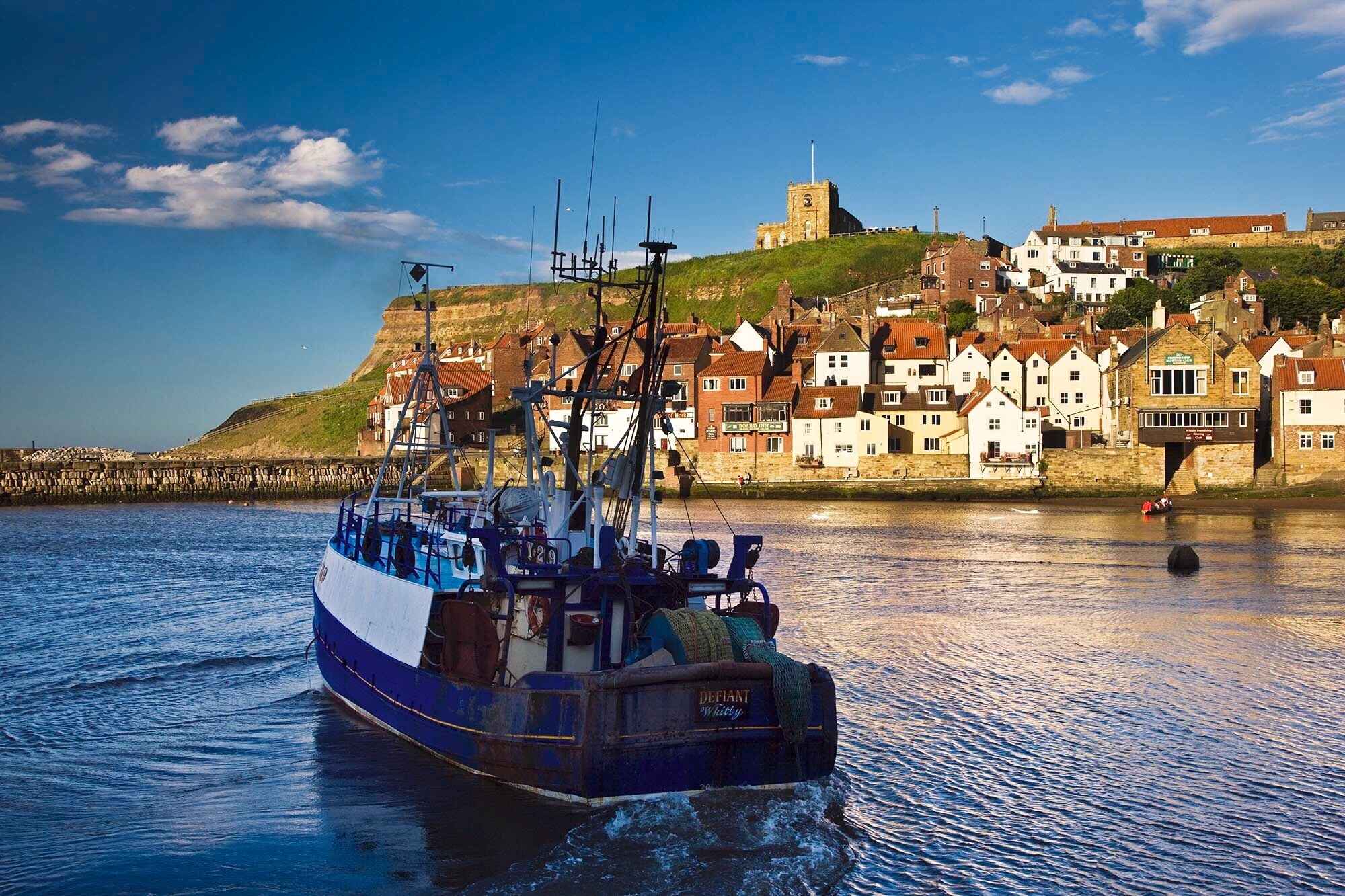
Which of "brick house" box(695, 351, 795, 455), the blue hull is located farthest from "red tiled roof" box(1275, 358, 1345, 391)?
the blue hull

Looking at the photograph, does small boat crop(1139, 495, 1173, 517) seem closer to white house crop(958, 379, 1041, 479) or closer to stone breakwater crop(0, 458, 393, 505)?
white house crop(958, 379, 1041, 479)

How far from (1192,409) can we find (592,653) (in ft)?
200

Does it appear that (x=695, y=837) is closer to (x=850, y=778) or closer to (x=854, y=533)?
(x=850, y=778)

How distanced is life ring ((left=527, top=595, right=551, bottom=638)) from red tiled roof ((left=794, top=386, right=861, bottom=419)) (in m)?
62.5

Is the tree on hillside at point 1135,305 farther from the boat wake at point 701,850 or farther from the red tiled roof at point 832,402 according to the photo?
the boat wake at point 701,850

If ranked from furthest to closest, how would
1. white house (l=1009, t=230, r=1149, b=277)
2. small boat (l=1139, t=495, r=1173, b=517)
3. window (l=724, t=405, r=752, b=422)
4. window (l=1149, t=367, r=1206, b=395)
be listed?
white house (l=1009, t=230, r=1149, b=277)
window (l=724, t=405, r=752, b=422)
window (l=1149, t=367, r=1206, b=395)
small boat (l=1139, t=495, r=1173, b=517)

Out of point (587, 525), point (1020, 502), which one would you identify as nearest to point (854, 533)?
point (1020, 502)

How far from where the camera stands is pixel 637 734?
46.3 ft

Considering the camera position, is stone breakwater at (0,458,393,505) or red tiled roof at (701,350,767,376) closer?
red tiled roof at (701,350,767,376)

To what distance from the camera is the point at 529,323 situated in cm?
14700

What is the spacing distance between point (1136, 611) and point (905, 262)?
364ft

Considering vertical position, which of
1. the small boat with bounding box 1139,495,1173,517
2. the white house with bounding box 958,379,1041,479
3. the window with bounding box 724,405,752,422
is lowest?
the small boat with bounding box 1139,495,1173,517

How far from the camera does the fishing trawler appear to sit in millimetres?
14164

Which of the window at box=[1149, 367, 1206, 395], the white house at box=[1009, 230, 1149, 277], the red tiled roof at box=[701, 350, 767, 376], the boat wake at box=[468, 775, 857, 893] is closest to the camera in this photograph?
the boat wake at box=[468, 775, 857, 893]
